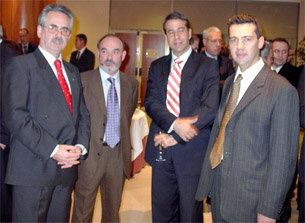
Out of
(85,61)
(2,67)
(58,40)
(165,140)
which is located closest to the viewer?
(58,40)

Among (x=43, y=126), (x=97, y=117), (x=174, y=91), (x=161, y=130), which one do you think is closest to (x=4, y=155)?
(x=97, y=117)

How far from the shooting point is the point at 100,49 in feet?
8.38

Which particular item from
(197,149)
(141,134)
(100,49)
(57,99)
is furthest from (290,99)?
(141,134)

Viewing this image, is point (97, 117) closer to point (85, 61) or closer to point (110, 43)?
point (110, 43)

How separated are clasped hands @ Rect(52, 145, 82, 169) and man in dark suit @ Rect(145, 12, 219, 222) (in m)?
0.65

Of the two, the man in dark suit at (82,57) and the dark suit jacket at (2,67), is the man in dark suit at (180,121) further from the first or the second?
the man in dark suit at (82,57)

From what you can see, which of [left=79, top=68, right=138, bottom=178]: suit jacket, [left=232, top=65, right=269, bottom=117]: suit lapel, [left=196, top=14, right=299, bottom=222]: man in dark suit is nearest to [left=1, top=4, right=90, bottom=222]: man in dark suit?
[left=79, top=68, right=138, bottom=178]: suit jacket

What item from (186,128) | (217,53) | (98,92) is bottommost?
(186,128)

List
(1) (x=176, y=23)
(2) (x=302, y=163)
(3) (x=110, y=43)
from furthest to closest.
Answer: (3) (x=110, y=43) < (1) (x=176, y=23) < (2) (x=302, y=163)

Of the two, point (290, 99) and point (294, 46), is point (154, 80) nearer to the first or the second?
point (290, 99)

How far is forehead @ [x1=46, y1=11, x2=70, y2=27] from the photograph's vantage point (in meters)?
1.99

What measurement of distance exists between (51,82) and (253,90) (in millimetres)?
1213

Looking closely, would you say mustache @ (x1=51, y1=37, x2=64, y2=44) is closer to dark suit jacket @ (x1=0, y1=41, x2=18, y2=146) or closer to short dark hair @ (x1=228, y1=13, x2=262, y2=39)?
dark suit jacket @ (x1=0, y1=41, x2=18, y2=146)

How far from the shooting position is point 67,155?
188 centimetres
